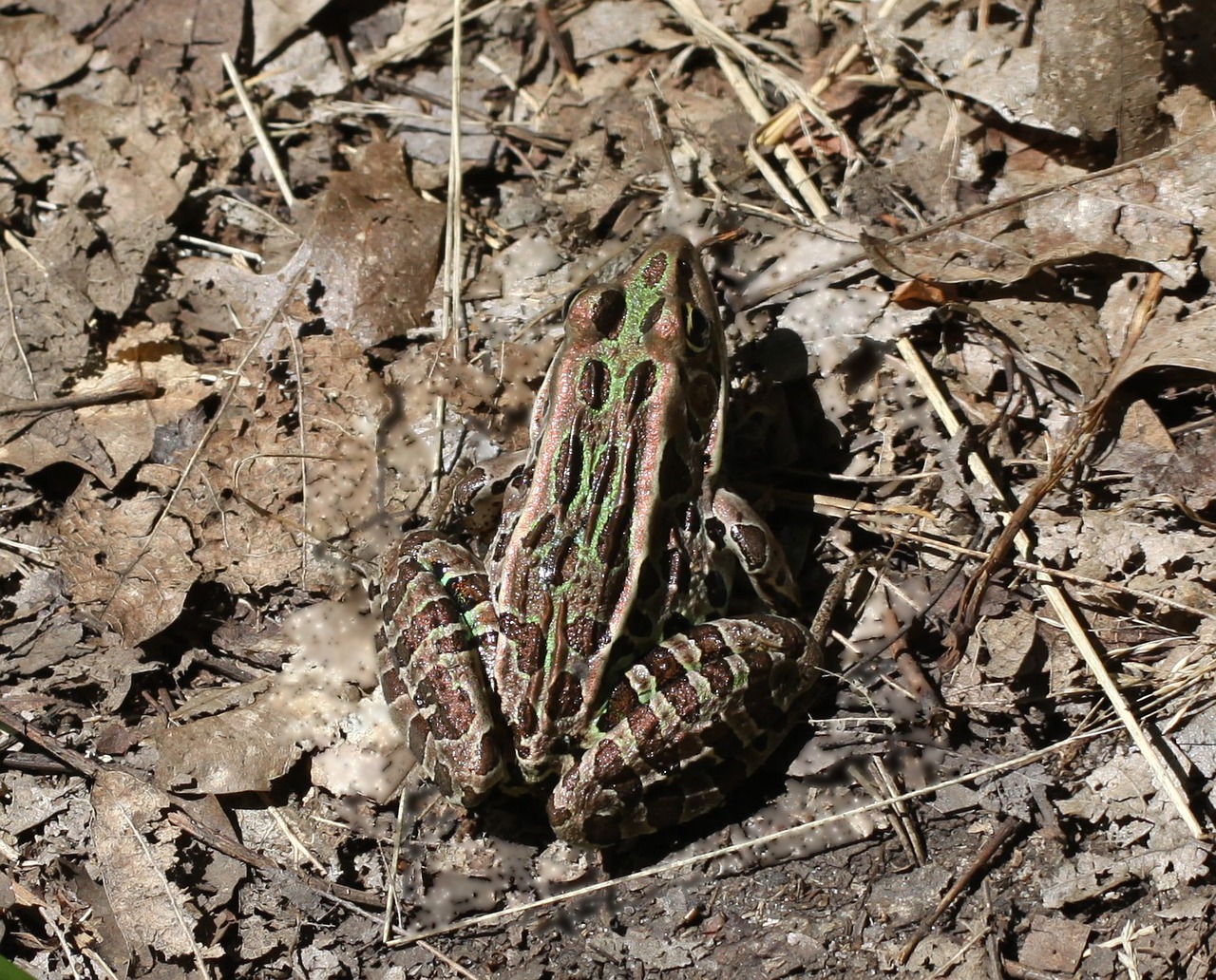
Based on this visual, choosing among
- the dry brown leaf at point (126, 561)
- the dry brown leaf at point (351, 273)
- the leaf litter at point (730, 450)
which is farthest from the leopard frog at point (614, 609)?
the dry brown leaf at point (351, 273)

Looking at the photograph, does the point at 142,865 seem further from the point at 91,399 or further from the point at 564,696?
the point at 91,399

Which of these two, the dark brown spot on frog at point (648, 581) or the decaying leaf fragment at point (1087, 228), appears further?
the decaying leaf fragment at point (1087, 228)

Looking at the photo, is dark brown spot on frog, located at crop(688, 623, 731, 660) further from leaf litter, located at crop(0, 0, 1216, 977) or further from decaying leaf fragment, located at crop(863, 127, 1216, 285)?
decaying leaf fragment, located at crop(863, 127, 1216, 285)

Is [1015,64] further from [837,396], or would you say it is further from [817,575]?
[817,575]

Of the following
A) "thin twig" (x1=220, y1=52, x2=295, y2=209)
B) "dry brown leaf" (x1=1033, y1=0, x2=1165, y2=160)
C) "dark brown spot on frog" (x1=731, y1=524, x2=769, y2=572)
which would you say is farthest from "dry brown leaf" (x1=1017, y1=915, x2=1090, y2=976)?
"thin twig" (x1=220, y1=52, x2=295, y2=209)

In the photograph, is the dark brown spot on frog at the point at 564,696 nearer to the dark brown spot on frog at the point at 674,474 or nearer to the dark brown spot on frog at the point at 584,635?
the dark brown spot on frog at the point at 584,635

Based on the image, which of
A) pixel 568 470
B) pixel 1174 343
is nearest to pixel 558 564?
pixel 568 470
